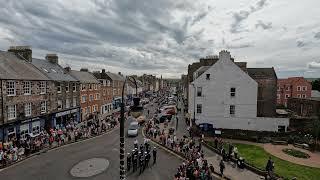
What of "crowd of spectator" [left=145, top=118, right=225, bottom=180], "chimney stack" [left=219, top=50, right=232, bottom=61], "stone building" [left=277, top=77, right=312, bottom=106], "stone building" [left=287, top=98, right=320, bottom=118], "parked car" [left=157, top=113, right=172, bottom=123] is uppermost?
"chimney stack" [left=219, top=50, right=232, bottom=61]

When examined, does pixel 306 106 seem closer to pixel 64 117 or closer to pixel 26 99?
pixel 64 117

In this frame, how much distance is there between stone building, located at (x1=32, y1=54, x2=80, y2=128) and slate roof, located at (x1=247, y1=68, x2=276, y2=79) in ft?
99.1

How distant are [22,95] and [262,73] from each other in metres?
35.8

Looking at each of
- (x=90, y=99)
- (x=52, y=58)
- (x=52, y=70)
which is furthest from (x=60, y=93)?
(x=90, y=99)

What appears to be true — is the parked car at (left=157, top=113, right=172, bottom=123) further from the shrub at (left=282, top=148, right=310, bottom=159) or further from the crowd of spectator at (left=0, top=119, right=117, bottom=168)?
the shrub at (left=282, top=148, right=310, bottom=159)

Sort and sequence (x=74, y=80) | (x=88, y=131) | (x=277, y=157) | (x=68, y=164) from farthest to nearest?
1. (x=74, y=80)
2. (x=88, y=131)
3. (x=277, y=157)
4. (x=68, y=164)

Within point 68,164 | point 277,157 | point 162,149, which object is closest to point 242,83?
point 277,157

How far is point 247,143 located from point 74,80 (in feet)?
97.7

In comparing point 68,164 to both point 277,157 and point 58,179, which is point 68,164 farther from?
point 277,157

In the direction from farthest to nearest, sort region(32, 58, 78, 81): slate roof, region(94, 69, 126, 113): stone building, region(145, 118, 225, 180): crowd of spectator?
region(94, 69, 126, 113): stone building
region(32, 58, 78, 81): slate roof
region(145, 118, 225, 180): crowd of spectator

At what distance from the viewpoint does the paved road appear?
19344mm

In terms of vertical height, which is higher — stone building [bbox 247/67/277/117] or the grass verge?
stone building [bbox 247/67/277/117]

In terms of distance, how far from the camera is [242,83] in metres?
36.9

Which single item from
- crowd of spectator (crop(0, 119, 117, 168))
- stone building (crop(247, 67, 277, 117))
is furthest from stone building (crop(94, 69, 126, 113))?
stone building (crop(247, 67, 277, 117))
